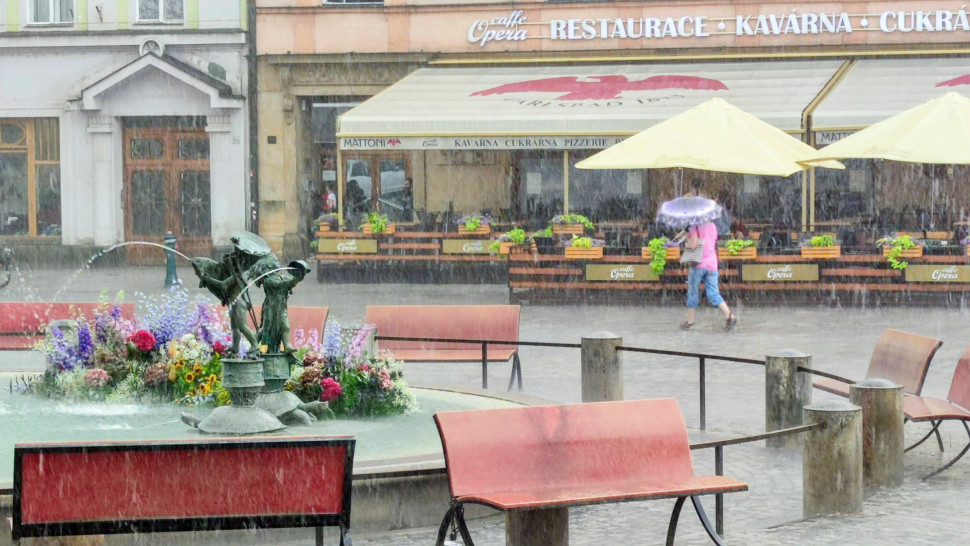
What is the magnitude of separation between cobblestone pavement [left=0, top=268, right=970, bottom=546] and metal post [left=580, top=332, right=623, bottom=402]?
0.64 metres

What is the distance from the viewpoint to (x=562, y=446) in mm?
7078

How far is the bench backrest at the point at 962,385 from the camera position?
9648 mm

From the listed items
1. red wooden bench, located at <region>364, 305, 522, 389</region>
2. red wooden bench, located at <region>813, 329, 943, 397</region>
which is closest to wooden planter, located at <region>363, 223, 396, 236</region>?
red wooden bench, located at <region>364, 305, 522, 389</region>

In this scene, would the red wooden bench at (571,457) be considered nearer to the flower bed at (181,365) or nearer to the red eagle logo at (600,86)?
the flower bed at (181,365)

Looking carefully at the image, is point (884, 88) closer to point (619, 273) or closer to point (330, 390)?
point (619, 273)

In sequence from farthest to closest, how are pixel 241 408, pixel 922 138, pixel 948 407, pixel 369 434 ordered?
pixel 922 138 < pixel 948 407 < pixel 369 434 < pixel 241 408

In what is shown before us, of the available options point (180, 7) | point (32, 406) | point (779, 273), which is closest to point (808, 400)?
point (32, 406)

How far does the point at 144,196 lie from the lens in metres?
29.9

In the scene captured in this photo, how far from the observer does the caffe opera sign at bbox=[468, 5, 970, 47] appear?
2689 cm

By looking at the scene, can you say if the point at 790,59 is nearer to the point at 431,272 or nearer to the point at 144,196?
the point at 431,272

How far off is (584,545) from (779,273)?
1368 centimetres

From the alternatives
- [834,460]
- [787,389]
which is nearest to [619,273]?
[787,389]

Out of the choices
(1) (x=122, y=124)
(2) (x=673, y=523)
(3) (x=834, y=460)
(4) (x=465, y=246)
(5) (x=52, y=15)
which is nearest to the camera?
(2) (x=673, y=523)

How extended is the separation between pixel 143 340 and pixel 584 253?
454 inches
